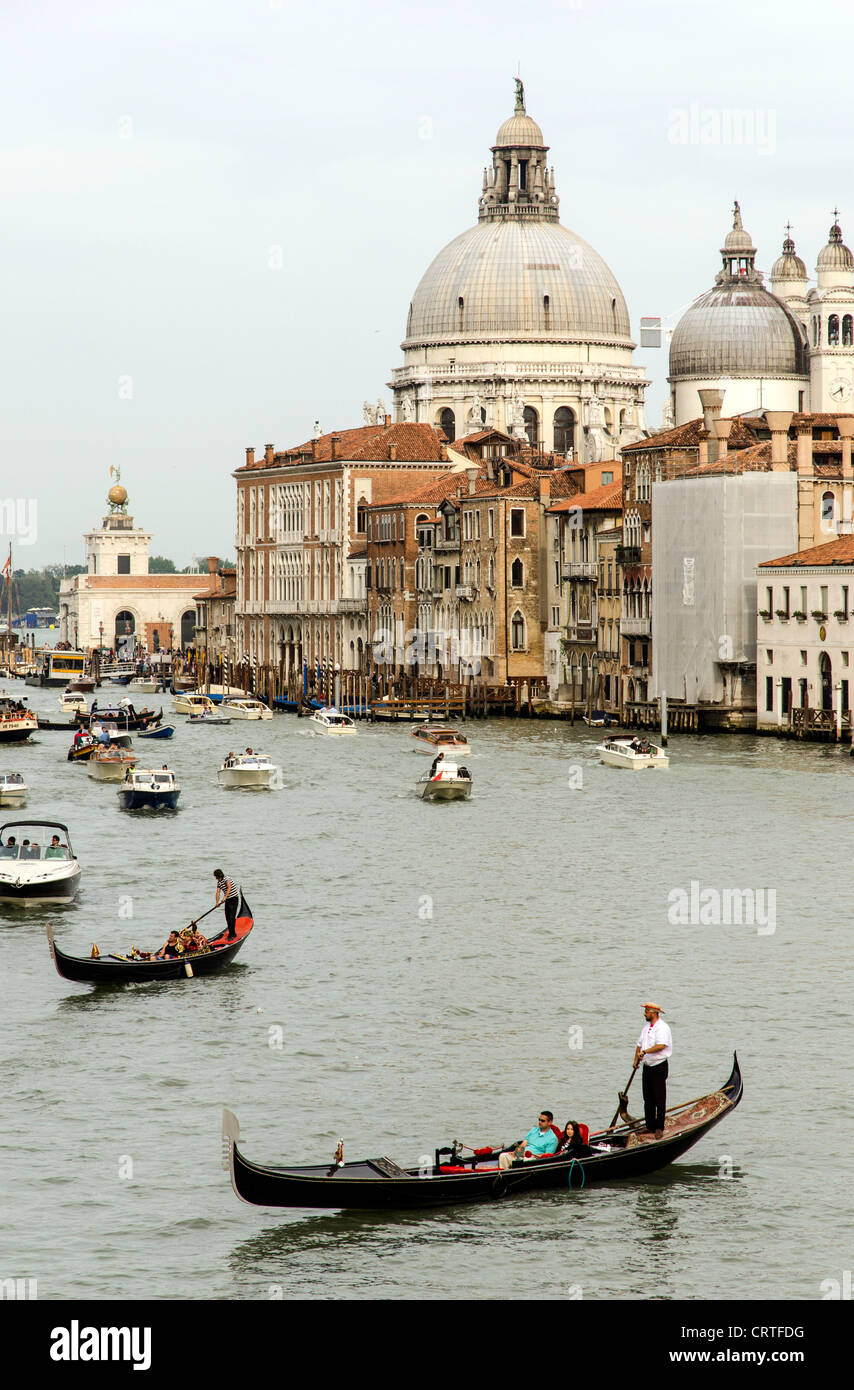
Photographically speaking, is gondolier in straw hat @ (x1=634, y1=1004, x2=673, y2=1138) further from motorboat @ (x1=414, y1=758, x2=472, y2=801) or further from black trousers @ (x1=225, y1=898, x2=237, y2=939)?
motorboat @ (x1=414, y1=758, x2=472, y2=801)

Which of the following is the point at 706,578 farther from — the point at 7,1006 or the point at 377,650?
the point at 7,1006

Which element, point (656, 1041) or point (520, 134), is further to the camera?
point (520, 134)

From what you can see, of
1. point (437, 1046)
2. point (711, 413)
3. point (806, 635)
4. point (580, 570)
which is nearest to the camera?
point (437, 1046)

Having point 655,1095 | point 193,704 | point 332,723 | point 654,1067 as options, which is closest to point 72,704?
point 193,704

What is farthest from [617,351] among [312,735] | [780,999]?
[780,999]

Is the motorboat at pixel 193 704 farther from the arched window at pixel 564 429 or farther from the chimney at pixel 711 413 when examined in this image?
the arched window at pixel 564 429

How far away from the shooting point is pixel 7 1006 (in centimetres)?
2691

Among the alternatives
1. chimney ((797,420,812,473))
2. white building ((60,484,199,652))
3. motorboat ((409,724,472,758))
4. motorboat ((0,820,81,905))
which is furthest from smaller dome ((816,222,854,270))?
motorboat ((0,820,81,905))

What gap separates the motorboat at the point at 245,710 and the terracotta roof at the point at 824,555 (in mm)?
25605

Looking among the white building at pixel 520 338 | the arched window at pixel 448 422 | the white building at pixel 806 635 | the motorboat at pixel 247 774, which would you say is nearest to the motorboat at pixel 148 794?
the motorboat at pixel 247 774

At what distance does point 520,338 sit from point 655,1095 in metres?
102

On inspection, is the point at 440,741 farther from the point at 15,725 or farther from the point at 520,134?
the point at 520,134

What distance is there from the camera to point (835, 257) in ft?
361

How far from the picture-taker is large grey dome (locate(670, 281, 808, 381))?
10869 cm
